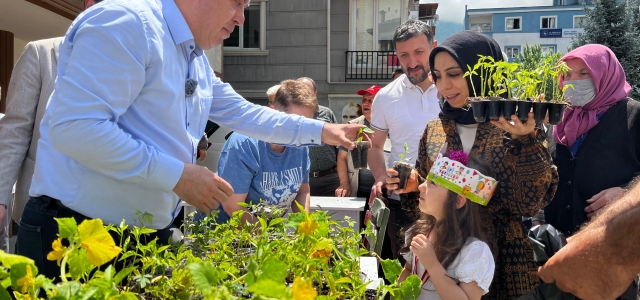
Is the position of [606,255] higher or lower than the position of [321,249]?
lower

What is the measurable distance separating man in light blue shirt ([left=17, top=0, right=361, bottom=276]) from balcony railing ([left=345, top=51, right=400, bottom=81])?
13088 millimetres

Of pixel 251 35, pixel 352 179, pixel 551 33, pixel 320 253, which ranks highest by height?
pixel 551 33

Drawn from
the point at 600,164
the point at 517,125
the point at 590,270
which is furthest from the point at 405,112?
the point at 590,270

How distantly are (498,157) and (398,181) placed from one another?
50 centimetres

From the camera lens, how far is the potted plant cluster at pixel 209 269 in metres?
0.74

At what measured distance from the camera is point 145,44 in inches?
60.5

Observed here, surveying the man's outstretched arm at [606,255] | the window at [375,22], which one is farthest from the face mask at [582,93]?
the window at [375,22]

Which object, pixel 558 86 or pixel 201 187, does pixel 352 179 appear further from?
pixel 201 187

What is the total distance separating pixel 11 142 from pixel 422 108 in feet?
7.50

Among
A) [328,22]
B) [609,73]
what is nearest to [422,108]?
[609,73]

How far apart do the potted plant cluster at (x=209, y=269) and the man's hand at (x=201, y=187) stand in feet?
0.28

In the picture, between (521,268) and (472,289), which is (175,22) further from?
(521,268)

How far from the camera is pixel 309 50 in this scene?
14.7 meters

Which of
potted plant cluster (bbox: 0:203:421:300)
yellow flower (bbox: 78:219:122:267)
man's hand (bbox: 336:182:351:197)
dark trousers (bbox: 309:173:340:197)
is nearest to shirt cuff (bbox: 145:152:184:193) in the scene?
potted plant cluster (bbox: 0:203:421:300)
